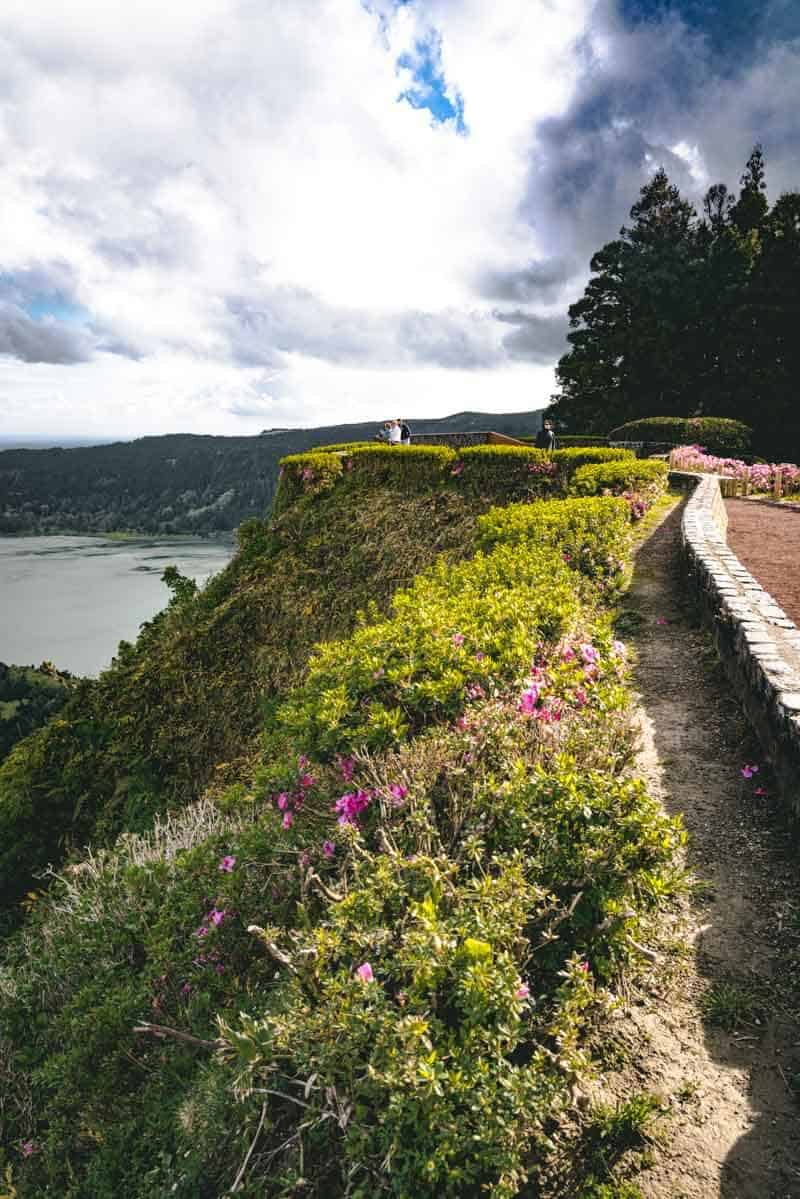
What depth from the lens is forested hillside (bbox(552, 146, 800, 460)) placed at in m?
30.9

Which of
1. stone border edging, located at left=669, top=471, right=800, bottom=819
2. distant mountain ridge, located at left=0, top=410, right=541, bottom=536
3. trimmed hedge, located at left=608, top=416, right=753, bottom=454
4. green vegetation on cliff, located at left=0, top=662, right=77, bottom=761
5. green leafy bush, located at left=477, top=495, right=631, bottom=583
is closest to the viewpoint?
stone border edging, located at left=669, top=471, right=800, bottom=819

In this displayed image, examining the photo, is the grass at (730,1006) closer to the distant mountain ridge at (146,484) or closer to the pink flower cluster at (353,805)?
the pink flower cluster at (353,805)

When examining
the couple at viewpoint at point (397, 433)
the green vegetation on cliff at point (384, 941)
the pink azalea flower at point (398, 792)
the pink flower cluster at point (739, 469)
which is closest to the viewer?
the green vegetation on cliff at point (384, 941)

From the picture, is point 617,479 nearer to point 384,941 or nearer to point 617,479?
point 617,479

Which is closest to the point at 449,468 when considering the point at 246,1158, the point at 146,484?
the point at 246,1158

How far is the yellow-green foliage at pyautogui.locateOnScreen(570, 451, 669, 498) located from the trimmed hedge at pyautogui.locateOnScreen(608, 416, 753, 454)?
11243mm

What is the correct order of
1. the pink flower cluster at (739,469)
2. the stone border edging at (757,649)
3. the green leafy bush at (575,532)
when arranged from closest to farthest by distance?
the stone border edging at (757,649) → the green leafy bush at (575,532) → the pink flower cluster at (739,469)

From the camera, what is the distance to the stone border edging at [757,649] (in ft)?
11.5

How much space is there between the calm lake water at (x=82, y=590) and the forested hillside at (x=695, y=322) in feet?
92.9

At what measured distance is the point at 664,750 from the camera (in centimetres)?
422

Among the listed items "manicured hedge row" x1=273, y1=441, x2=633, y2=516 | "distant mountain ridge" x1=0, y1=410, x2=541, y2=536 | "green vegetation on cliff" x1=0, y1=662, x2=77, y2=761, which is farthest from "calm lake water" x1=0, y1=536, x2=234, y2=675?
"manicured hedge row" x1=273, y1=441, x2=633, y2=516

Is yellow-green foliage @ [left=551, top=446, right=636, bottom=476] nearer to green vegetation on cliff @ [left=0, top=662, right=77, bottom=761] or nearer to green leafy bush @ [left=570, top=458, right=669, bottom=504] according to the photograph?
green leafy bush @ [left=570, top=458, right=669, bottom=504]

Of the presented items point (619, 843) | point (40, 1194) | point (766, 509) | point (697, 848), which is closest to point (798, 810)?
point (697, 848)

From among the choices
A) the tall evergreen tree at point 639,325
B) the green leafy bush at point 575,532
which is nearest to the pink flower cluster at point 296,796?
the green leafy bush at point 575,532
